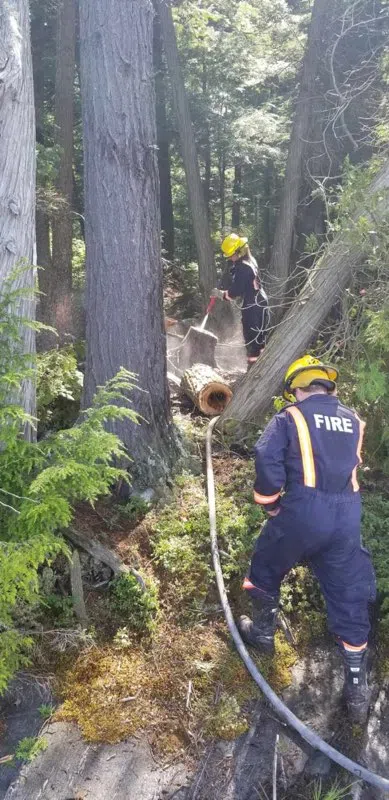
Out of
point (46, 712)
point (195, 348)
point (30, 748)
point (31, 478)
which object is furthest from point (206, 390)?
point (30, 748)

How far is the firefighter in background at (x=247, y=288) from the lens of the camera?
8102 millimetres

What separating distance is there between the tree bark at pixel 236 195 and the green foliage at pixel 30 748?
15092 mm

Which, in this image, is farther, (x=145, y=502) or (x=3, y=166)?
(x=145, y=502)

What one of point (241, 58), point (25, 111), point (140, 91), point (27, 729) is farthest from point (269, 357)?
point (241, 58)

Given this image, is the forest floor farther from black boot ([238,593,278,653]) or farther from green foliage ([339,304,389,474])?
green foliage ([339,304,389,474])

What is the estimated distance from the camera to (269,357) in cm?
647

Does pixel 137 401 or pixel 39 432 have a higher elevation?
pixel 137 401

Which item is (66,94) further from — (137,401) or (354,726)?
(354,726)

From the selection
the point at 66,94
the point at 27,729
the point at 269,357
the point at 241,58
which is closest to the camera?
the point at 27,729

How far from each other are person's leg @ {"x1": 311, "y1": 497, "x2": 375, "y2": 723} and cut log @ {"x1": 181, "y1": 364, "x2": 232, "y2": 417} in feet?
10.8

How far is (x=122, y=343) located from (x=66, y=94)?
21.6 ft

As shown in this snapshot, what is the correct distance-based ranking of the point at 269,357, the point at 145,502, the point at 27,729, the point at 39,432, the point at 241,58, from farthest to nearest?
the point at 241,58 → the point at 269,357 → the point at 39,432 → the point at 145,502 → the point at 27,729

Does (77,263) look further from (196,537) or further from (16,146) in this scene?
(196,537)

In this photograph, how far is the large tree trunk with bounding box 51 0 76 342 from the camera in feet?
30.0
